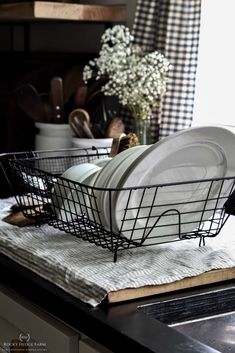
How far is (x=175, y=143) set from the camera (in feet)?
3.90

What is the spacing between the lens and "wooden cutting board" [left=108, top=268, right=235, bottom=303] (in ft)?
3.60

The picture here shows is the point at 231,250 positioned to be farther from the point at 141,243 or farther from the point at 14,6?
the point at 14,6

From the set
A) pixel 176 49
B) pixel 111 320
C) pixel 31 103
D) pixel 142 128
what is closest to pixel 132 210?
pixel 111 320

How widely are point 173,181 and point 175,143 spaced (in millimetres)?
96

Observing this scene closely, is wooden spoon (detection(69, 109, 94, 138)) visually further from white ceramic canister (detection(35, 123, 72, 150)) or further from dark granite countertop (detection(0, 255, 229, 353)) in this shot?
dark granite countertop (detection(0, 255, 229, 353))

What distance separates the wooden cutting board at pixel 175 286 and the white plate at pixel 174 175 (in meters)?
0.11

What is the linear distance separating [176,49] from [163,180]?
2.91 ft

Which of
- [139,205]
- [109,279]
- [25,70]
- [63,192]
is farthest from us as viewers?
[25,70]

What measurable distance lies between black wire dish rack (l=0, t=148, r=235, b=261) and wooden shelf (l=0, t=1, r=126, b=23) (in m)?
0.89

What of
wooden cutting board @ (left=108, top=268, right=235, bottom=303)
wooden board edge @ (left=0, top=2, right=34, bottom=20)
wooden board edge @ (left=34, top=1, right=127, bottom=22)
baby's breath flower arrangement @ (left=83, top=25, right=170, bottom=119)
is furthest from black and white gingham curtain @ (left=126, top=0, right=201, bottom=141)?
wooden cutting board @ (left=108, top=268, right=235, bottom=303)

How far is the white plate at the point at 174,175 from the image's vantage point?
119 cm

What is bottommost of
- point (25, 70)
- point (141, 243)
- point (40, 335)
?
point (40, 335)

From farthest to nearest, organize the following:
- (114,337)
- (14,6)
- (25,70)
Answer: (25,70) < (14,6) < (114,337)

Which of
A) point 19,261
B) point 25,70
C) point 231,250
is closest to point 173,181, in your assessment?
point 231,250
